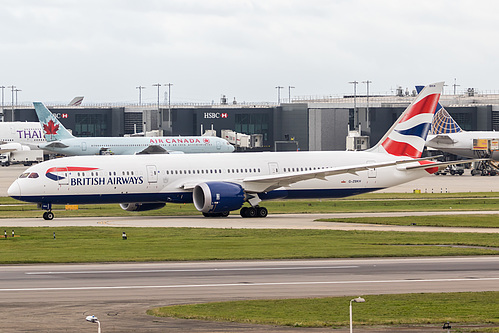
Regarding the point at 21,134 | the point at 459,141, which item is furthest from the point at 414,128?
the point at 21,134

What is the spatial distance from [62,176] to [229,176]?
11.3 metres

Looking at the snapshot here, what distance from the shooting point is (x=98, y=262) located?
123ft

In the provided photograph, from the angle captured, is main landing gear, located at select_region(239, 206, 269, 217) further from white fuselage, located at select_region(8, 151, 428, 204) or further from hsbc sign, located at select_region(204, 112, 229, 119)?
hsbc sign, located at select_region(204, 112, 229, 119)

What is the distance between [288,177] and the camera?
58656 mm

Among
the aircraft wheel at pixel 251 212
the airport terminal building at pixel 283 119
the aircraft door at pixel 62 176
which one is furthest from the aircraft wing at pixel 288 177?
the airport terminal building at pixel 283 119

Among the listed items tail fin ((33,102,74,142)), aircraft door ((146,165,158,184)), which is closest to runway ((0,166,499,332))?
aircraft door ((146,165,158,184))

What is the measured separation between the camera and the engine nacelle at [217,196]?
188ft

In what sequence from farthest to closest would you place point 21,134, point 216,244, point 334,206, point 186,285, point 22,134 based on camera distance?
point 22,134, point 21,134, point 334,206, point 216,244, point 186,285

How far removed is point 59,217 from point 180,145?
72.2 meters

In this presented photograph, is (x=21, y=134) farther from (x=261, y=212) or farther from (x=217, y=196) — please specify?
(x=217, y=196)

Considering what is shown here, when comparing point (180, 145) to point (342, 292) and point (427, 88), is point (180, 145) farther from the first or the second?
point (342, 292)

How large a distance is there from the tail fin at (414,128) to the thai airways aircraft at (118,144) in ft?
229

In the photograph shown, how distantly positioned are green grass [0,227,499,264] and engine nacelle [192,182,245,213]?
7.10 metres

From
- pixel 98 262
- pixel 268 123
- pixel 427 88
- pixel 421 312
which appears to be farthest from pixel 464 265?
pixel 268 123
